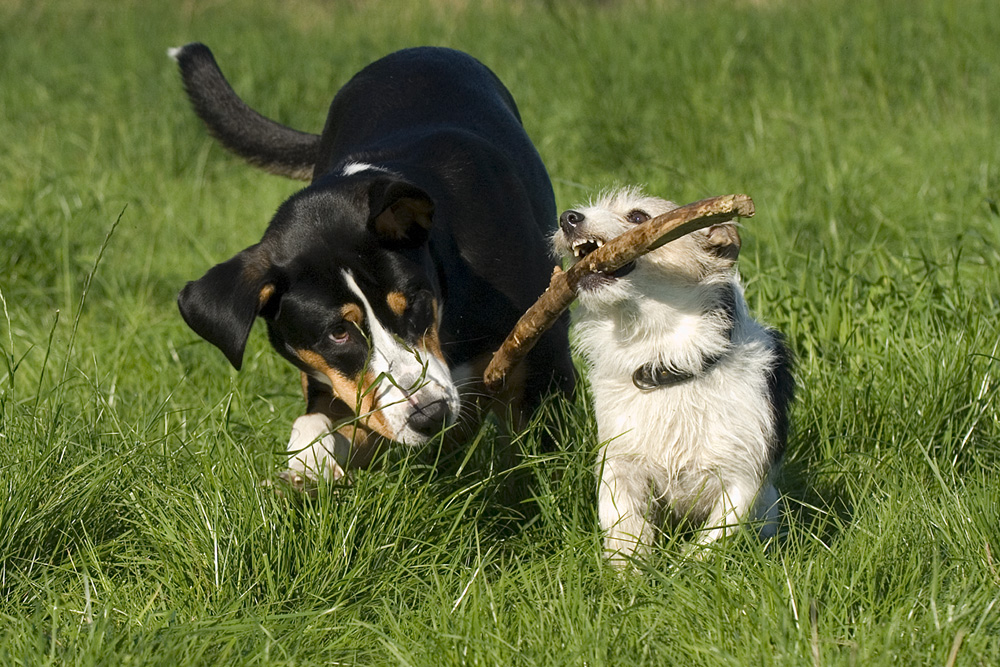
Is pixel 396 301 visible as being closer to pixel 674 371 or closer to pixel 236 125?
pixel 674 371

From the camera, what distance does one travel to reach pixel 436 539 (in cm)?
311

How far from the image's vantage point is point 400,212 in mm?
3352

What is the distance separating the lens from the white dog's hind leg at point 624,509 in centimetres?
306

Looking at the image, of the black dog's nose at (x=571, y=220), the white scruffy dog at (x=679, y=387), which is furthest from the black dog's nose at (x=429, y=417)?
the black dog's nose at (x=571, y=220)

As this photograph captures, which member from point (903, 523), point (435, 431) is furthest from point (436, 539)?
point (903, 523)

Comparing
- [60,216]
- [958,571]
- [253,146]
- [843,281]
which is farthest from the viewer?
[60,216]

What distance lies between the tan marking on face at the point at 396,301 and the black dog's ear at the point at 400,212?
7.1 inches

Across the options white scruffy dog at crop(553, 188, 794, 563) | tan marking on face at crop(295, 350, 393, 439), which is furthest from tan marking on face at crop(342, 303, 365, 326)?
white scruffy dog at crop(553, 188, 794, 563)

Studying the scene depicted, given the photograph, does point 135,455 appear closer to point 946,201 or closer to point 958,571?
point 958,571

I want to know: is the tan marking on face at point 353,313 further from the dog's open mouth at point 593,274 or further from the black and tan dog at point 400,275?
the dog's open mouth at point 593,274

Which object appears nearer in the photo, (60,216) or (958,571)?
(958,571)

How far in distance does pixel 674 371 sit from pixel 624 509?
1.34 feet

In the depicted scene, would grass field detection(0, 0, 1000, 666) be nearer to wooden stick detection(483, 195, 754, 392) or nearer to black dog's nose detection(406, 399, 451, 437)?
black dog's nose detection(406, 399, 451, 437)

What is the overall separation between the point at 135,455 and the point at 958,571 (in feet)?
7.24
